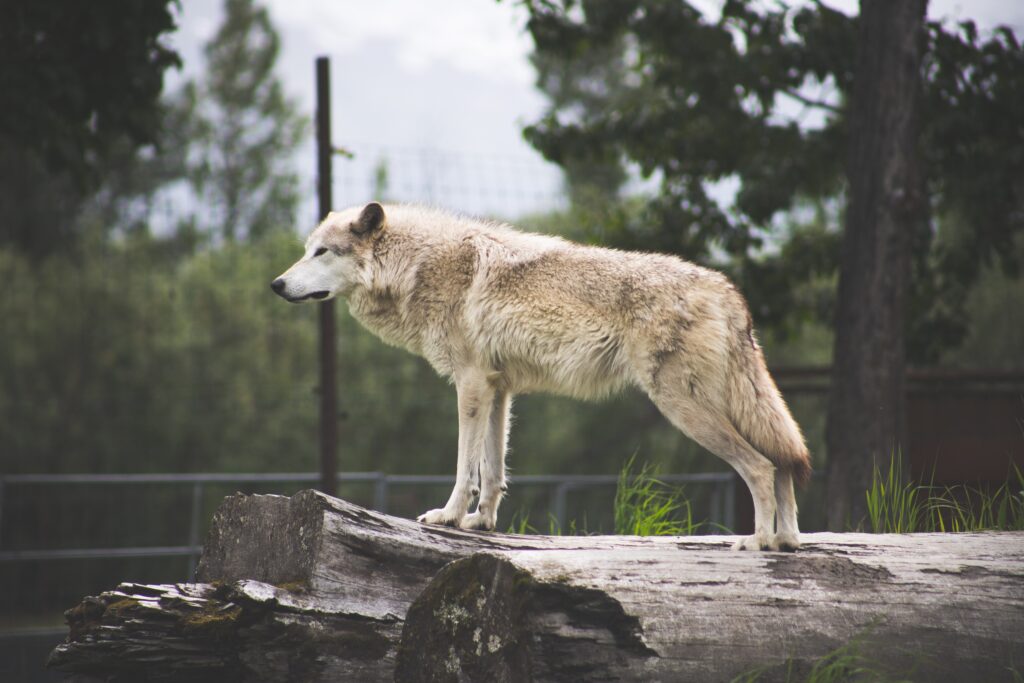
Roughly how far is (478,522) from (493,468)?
35 cm

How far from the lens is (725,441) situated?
188 inches

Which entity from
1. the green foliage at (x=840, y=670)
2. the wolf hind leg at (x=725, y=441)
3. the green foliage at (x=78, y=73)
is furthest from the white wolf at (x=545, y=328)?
the green foliage at (x=78, y=73)

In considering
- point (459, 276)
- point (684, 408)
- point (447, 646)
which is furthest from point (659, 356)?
point (447, 646)

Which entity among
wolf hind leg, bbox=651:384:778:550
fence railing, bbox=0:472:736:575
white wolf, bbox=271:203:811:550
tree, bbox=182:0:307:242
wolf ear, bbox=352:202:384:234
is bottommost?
fence railing, bbox=0:472:736:575

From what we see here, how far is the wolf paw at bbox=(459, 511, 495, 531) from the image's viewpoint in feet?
17.0

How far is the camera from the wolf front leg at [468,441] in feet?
17.0

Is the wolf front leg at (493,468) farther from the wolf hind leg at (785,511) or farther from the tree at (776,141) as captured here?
the tree at (776,141)

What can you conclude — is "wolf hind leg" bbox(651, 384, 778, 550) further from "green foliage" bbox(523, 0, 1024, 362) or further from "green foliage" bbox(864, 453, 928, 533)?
"green foliage" bbox(523, 0, 1024, 362)

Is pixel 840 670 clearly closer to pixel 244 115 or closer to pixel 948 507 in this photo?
pixel 948 507

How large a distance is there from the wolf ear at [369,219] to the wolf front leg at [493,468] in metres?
1.20

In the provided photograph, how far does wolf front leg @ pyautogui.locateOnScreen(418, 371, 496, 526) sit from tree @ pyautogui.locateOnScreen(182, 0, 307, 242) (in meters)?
28.5

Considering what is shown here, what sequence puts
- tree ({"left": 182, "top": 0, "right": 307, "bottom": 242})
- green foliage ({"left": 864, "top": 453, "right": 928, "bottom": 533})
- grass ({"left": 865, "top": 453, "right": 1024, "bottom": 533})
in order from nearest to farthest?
grass ({"left": 865, "top": 453, "right": 1024, "bottom": 533}), green foliage ({"left": 864, "top": 453, "right": 928, "bottom": 533}), tree ({"left": 182, "top": 0, "right": 307, "bottom": 242})

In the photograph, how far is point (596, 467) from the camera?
61.6ft

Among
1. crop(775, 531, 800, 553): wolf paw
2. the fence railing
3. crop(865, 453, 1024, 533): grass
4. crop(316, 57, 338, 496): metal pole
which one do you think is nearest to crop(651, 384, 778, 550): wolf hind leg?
A: crop(775, 531, 800, 553): wolf paw
